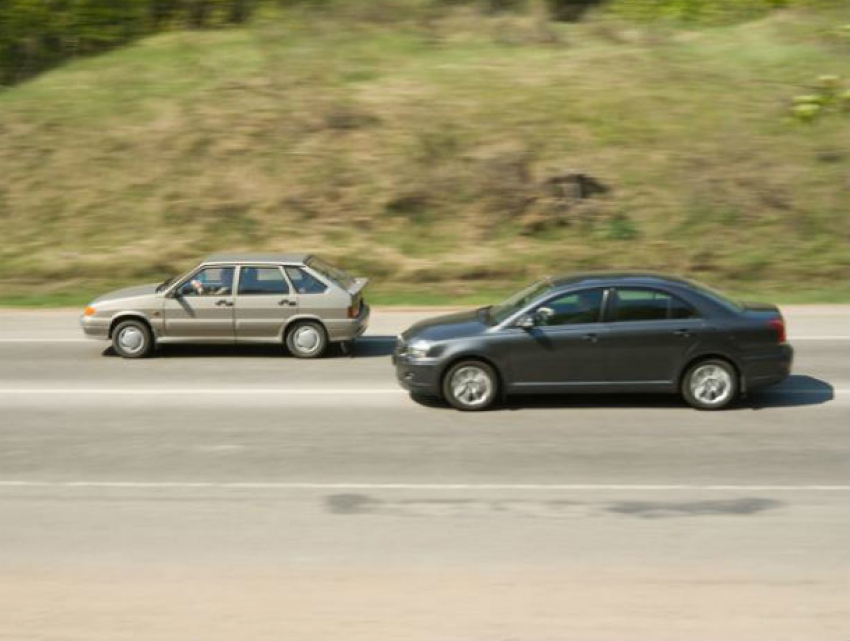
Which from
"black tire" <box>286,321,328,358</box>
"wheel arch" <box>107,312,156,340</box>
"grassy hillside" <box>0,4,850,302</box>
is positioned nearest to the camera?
"black tire" <box>286,321,328,358</box>

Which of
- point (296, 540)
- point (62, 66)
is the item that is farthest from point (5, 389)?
point (62, 66)

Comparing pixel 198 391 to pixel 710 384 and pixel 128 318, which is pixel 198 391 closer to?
pixel 128 318

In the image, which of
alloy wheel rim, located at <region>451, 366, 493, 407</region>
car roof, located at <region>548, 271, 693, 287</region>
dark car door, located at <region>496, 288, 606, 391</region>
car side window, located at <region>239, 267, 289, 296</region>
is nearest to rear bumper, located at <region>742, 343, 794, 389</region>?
car roof, located at <region>548, 271, 693, 287</region>

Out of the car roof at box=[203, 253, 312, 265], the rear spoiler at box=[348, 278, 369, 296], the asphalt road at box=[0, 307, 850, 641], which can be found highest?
the car roof at box=[203, 253, 312, 265]

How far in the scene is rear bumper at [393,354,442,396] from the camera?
1264cm

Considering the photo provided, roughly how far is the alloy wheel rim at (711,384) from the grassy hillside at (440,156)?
9.92 meters

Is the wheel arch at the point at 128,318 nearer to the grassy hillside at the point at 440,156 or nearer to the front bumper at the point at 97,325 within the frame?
the front bumper at the point at 97,325

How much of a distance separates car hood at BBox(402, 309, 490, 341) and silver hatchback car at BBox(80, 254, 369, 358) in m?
2.87

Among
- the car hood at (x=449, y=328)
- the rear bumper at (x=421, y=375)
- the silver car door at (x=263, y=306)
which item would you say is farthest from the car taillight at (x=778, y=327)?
the silver car door at (x=263, y=306)

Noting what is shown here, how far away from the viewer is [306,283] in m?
16.0

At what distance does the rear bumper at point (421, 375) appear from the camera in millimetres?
12641

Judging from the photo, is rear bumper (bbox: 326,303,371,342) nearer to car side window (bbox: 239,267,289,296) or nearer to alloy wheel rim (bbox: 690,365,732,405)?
car side window (bbox: 239,267,289,296)

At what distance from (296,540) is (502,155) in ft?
64.6

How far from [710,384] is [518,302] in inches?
93.9
